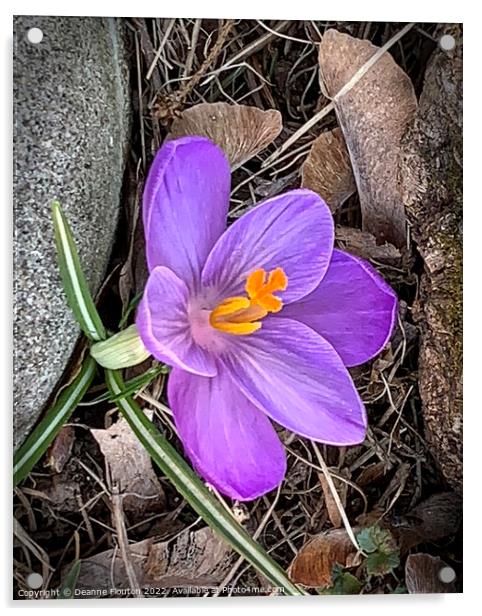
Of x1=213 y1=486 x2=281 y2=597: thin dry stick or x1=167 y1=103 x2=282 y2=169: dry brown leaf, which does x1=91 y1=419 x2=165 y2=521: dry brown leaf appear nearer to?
x1=213 y1=486 x2=281 y2=597: thin dry stick

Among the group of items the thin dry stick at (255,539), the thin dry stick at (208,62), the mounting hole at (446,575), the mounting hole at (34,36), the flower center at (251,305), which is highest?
the mounting hole at (34,36)

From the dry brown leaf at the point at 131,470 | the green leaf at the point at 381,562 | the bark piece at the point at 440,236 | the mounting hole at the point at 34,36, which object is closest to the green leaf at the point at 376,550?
the green leaf at the point at 381,562

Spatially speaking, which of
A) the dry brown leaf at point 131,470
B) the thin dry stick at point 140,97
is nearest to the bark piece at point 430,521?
the dry brown leaf at point 131,470

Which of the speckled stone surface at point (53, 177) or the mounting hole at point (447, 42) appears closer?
the speckled stone surface at point (53, 177)

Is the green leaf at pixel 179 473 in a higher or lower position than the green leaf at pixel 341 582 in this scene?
higher

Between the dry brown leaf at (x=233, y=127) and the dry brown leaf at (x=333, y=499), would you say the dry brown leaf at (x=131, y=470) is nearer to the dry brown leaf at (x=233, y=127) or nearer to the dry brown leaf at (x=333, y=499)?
the dry brown leaf at (x=333, y=499)

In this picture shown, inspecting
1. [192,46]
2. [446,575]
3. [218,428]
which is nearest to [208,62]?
[192,46]

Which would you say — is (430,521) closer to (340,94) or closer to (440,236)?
(440,236)
